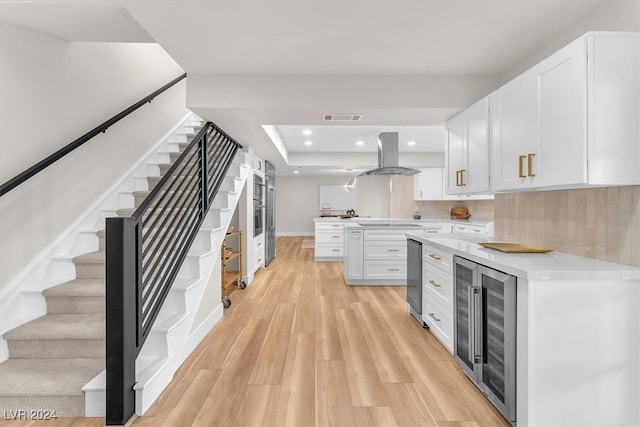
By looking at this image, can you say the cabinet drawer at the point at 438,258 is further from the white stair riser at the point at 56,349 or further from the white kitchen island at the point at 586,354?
the white stair riser at the point at 56,349

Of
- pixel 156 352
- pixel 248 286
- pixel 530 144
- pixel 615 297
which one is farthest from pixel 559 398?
pixel 248 286

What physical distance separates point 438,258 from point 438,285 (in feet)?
0.80

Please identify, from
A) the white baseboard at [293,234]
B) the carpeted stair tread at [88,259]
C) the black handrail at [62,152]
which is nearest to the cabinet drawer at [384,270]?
the carpeted stair tread at [88,259]

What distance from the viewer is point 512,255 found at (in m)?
2.06

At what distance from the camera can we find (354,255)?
4.92 meters

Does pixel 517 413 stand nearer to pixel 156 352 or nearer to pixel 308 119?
pixel 156 352

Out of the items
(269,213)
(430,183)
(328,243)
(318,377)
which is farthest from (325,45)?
(430,183)

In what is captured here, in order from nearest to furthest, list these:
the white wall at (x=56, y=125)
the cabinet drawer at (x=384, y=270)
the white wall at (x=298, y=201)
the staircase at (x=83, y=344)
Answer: the staircase at (x=83, y=344), the white wall at (x=56, y=125), the cabinet drawer at (x=384, y=270), the white wall at (x=298, y=201)

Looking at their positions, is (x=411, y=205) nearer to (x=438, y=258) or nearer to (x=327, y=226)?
(x=327, y=226)

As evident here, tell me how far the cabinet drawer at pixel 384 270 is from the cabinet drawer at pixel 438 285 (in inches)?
71.6

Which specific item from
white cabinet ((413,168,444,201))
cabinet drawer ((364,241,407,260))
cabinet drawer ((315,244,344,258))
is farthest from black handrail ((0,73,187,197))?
white cabinet ((413,168,444,201))

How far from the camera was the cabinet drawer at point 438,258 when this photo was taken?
2.49 meters

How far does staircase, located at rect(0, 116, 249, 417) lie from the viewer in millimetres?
1752

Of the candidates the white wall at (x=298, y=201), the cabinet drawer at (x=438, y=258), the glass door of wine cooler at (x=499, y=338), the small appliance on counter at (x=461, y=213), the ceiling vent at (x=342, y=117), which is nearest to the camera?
the glass door of wine cooler at (x=499, y=338)
